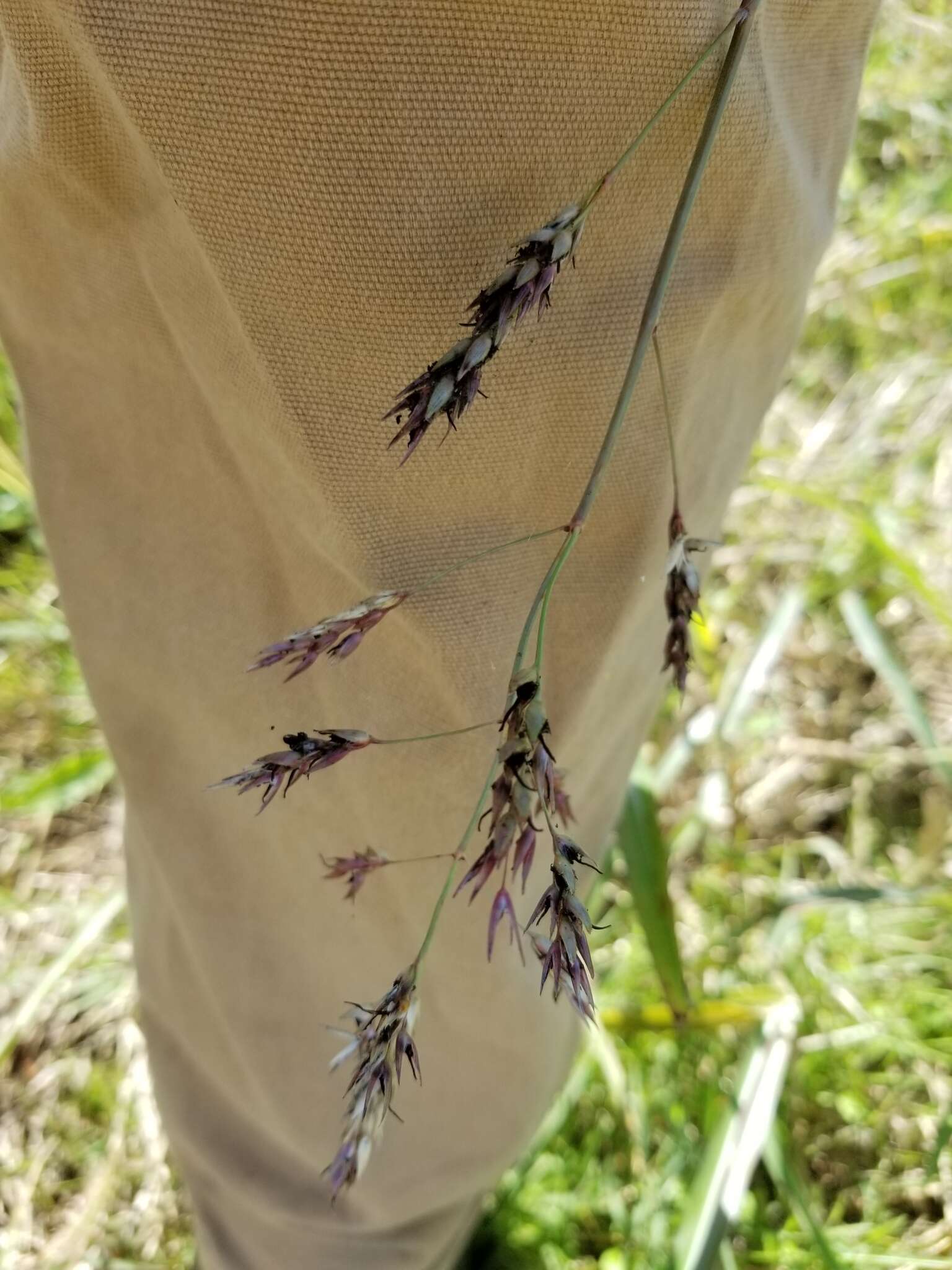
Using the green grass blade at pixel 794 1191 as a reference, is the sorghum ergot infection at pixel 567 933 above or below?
above

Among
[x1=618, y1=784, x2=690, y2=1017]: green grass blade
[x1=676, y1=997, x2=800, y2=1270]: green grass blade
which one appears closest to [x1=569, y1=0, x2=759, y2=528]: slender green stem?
[x1=618, y1=784, x2=690, y2=1017]: green grass blade

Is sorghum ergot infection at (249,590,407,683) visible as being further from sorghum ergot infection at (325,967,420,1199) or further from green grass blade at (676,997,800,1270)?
green grass blade at (676,997,800,1270)

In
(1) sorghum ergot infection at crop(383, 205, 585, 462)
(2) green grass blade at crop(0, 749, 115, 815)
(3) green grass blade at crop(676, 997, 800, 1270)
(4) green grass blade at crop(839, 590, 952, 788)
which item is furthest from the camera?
(2) green grass blade at crop(0, 749, 115, 815)

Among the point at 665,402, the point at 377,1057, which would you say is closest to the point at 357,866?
the point at 377,1057

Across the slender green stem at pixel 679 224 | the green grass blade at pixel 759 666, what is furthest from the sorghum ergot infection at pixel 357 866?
the green grass blade at pixel 759 666

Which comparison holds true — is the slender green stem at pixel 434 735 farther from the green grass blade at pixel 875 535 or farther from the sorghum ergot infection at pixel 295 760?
the green grass blade at pixel 875 535

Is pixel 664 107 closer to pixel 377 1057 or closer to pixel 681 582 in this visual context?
pixel 681 582

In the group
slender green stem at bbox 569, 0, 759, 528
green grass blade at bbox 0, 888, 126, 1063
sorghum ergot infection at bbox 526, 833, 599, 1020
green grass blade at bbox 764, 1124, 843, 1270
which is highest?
slender green stem at bbox 569, 0, 759, 528
